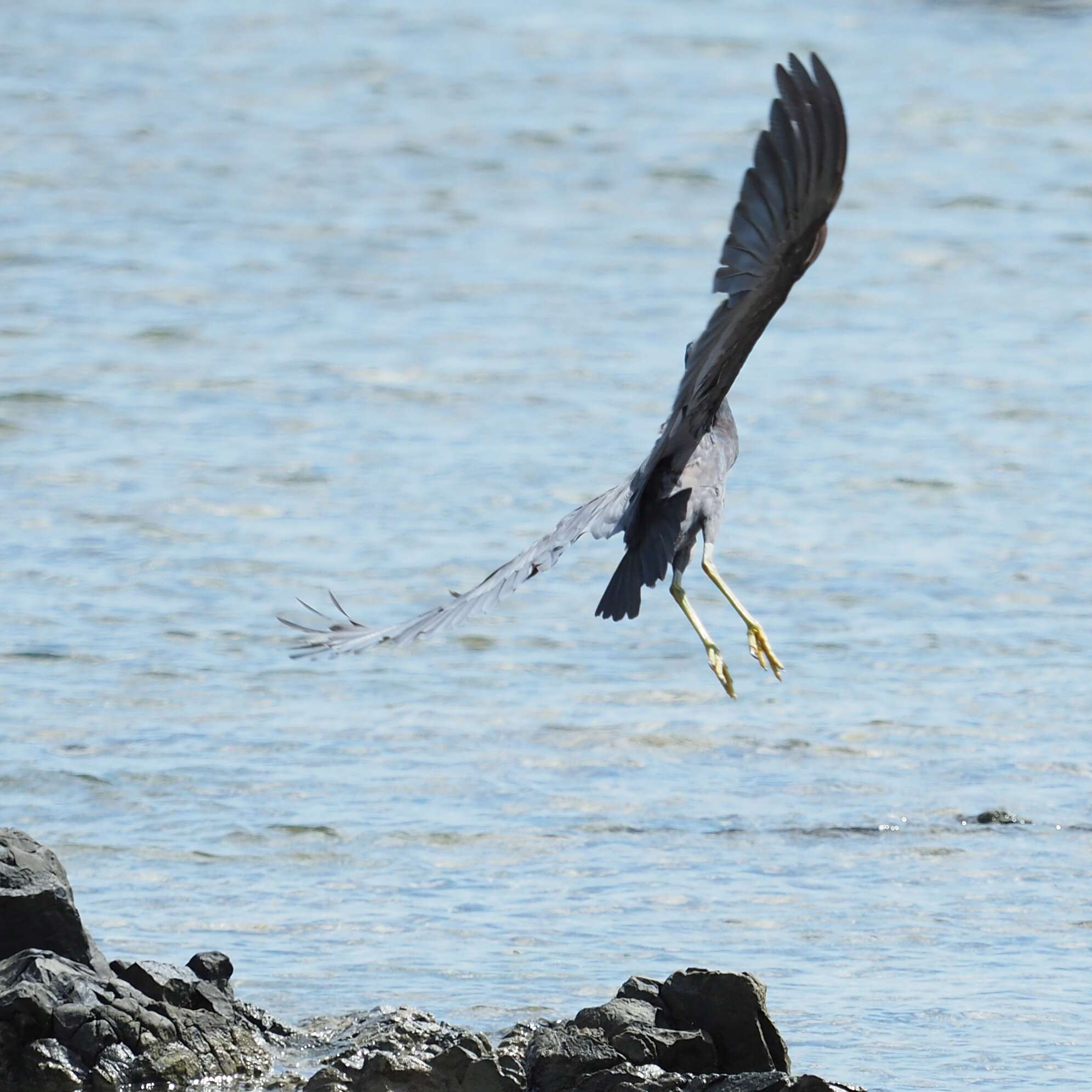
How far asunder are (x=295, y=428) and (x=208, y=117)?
35.9 ft

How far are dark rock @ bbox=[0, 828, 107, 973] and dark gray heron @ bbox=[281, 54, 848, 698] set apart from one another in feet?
3.16

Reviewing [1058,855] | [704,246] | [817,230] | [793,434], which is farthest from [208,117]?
[817,230]

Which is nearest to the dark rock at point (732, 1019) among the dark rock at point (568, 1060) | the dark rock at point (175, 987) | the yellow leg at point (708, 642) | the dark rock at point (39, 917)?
the dark rock at point (568, 1060)

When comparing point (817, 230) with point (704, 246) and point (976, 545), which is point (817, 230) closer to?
point (976, 545)

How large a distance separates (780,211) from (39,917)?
108 inches

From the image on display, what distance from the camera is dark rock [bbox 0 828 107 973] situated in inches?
264

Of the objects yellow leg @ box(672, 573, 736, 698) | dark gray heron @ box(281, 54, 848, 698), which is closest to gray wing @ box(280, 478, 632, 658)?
dark gray heron @ box(281, 54, 848, 698)

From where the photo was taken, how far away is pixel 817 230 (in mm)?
6297

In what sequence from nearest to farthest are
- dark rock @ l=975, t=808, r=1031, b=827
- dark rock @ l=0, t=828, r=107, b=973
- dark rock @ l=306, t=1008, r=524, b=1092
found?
dark rock @ l=306, t=1008, r=524, b=1092
dark rock @ l=0, t=828, r=107, b=973
dark rock @ l=975, t=808, r=1031, b=827

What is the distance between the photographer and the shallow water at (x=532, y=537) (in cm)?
816

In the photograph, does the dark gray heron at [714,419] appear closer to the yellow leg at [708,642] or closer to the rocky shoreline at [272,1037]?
the yellow leg at [708,642]

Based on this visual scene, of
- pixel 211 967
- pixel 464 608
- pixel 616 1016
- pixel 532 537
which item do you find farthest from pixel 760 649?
pixel 532 537

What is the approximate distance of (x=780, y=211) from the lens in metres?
6.33

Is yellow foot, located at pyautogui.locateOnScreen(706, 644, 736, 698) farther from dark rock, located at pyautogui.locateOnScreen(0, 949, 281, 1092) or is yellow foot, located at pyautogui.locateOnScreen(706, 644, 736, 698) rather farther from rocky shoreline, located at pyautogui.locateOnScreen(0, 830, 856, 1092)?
dark rock, located at pyautogui.locateOnScreen(0, 949, 281, 1092)
